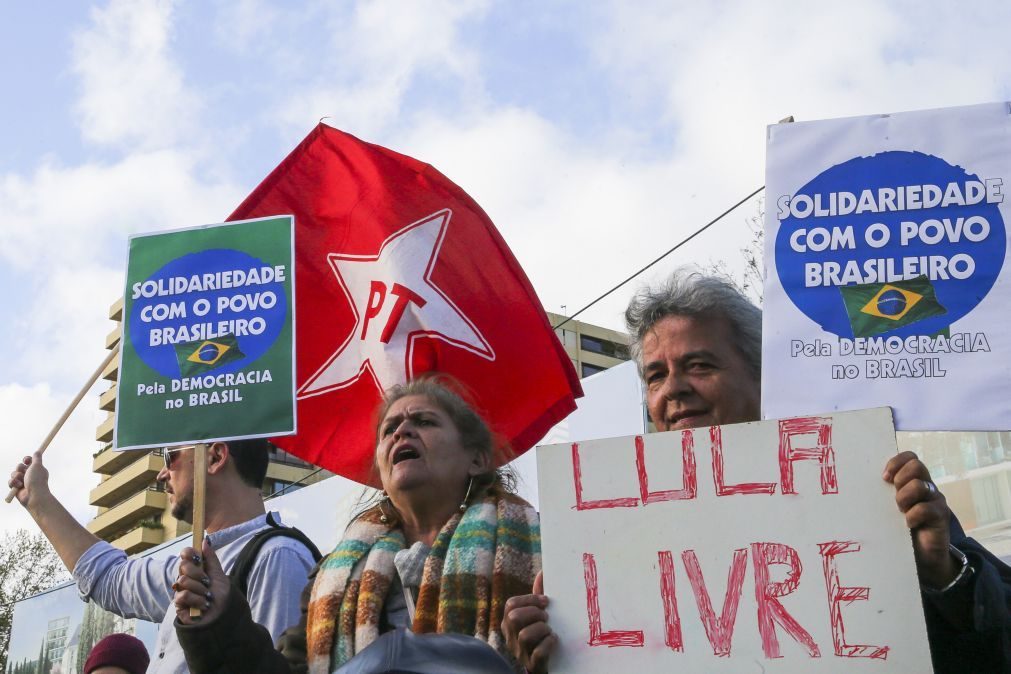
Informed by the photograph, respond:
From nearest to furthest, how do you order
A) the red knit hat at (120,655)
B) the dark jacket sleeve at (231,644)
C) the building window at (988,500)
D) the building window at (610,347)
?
1. the dark jacket sleeve at (231,644)
2. the building window at (610,347)
3. the red knit hat at (120,655)
4. the building window at (988,500)

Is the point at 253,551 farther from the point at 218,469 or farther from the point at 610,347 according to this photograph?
the point at 610,347

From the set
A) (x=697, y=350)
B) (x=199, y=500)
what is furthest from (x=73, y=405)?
(x=697, y=350)

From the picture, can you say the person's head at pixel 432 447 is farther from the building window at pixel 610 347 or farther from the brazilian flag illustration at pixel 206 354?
the building window at pixel 610 347

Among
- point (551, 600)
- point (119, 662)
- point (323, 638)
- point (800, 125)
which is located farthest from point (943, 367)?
point (119, 662)

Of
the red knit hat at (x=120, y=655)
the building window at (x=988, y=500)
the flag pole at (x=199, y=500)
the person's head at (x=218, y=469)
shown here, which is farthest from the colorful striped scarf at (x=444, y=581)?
the building window at (x=988, y=500)

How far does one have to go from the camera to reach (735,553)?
7.02ft

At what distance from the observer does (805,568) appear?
6.84 ft

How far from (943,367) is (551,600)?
34.9 inches

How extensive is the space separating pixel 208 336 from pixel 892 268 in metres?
1.82

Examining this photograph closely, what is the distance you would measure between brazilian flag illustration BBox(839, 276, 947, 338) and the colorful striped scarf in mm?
948

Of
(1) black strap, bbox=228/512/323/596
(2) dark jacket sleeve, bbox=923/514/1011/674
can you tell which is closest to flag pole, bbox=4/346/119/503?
(1) black strap, bbox=228/512/323/596

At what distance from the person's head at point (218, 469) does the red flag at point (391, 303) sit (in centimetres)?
36

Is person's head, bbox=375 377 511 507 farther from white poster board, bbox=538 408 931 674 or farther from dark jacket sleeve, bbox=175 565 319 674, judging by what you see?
white poster board, bbox=538 408 931 674

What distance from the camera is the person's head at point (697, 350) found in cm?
284
